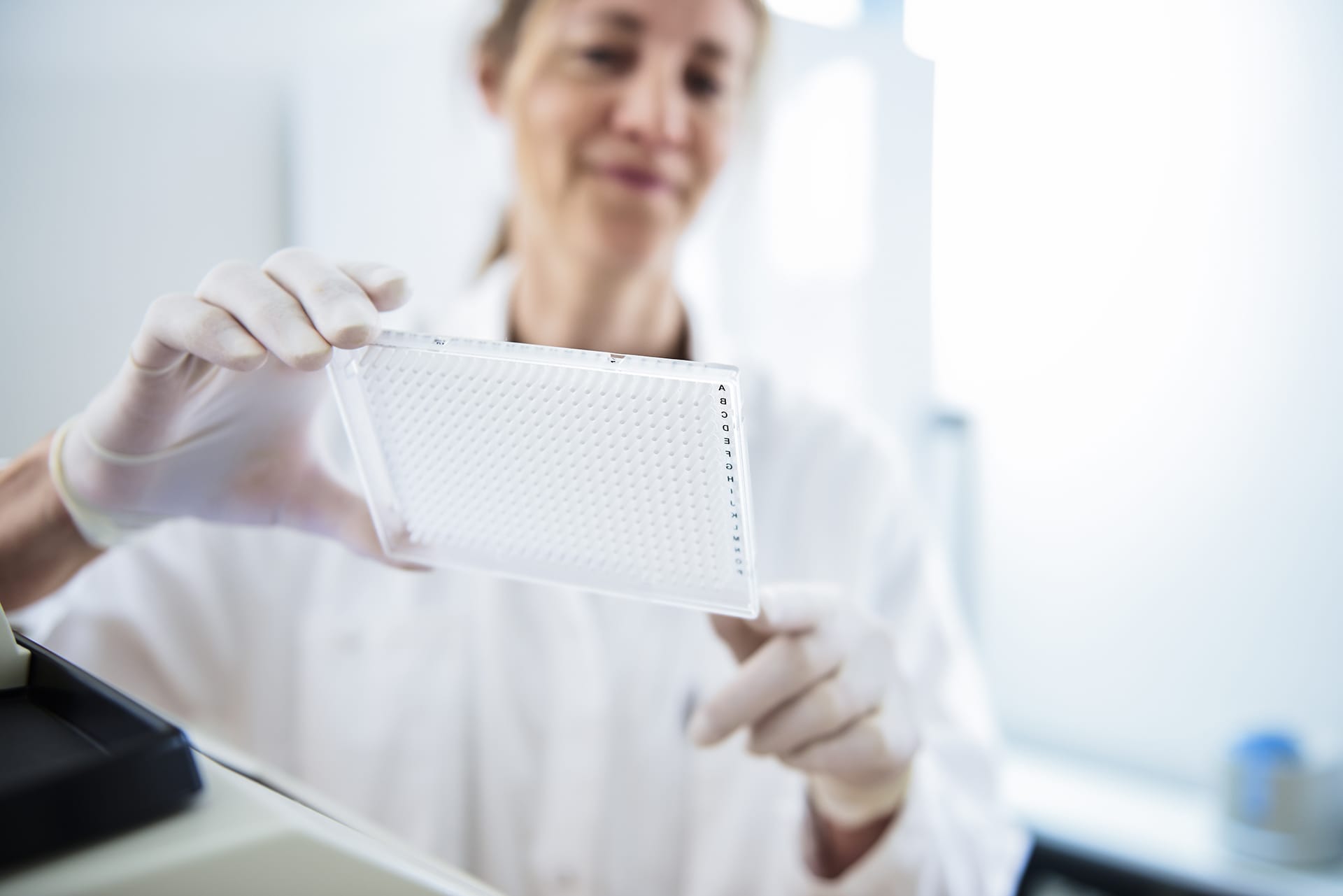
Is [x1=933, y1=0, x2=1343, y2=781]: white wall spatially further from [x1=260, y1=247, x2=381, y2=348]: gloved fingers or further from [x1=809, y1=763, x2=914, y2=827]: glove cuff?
[x1=260, y1=247, x2=381, y2=348]: gloved fingers

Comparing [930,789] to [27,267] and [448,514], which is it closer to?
[448,514]

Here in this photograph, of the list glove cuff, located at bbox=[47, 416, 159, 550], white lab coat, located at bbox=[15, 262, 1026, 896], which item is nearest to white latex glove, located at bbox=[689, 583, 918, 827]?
white lab coat, located at bbox=[15, 262, 1026, 896]

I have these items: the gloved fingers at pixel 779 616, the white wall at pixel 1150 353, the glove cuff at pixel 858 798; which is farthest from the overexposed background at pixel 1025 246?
the glove cuff at pixel 858 798

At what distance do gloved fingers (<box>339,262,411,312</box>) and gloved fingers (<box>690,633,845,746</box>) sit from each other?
31cm

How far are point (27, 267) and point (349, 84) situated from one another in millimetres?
479

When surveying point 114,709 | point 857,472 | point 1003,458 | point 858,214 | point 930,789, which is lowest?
point 930,789

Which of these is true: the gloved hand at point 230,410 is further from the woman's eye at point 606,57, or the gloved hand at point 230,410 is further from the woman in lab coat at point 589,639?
the woman's eye at point 606,57

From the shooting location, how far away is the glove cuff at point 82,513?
1.79ft

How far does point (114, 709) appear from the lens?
1.17 feet

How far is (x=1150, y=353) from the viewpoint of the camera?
1.30 meters

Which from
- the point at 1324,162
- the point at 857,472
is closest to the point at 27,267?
the point at 857,472

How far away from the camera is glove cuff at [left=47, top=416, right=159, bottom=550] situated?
547mm

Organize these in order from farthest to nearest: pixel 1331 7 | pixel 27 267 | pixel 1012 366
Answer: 1. pixel 1012 366
2. pixel 1331 7
3. pixel 27 267

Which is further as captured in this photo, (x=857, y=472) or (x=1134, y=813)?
(x=1134, y=813)
